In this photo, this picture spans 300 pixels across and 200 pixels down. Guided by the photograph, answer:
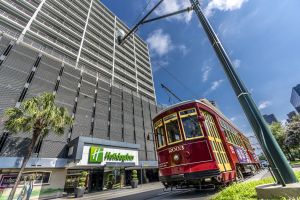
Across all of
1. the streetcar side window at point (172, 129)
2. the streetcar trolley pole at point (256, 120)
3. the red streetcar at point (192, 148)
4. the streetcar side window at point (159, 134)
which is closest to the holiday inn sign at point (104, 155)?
the streetcar side window at point (159, 134)

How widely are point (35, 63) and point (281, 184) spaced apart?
1172 inches

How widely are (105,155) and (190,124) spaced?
1870 cm

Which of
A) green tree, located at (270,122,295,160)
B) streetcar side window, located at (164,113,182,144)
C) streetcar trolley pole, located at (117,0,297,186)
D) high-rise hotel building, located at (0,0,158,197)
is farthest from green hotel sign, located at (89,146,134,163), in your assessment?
green tree, located at (270,122,295,160)

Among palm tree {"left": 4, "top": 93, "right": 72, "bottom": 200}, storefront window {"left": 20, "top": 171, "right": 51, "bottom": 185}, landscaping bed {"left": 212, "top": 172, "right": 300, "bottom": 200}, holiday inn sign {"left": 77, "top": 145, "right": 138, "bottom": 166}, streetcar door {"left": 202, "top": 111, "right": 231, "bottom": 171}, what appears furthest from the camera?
holiday inn sign {"left": 77, "top": 145, "right": 138, "bottom": 166}

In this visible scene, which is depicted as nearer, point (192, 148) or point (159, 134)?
point (192, 148)

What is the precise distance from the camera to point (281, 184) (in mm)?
3293

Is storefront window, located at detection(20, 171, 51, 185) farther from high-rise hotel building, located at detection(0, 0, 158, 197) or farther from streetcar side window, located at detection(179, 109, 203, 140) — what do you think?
streetcar side window, located at detection(179, 109, 203, 140)

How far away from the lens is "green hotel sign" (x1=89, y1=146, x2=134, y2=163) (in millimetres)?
22672

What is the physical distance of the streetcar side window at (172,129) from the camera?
9.00 meters

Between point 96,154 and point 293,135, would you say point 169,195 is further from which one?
point 293,135

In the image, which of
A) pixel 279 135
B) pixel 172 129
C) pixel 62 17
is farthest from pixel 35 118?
pixel 279 135

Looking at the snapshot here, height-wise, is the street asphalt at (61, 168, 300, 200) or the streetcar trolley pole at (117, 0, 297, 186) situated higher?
the streetcar trolley pole at (117, 0, 297, 186)

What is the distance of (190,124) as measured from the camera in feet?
29.2

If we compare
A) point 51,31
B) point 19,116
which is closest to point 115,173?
point 19,116
